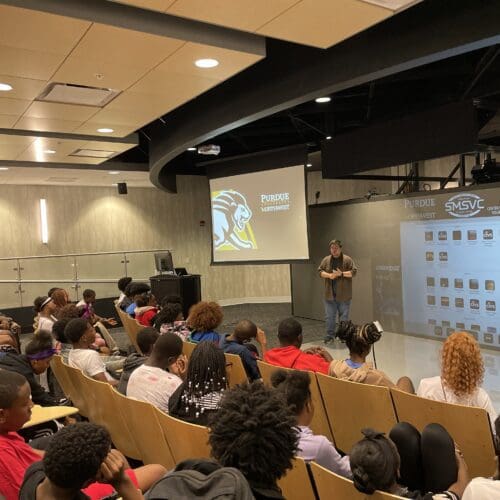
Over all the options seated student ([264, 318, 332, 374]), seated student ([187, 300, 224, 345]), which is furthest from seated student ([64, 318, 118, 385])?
seated student ([264, 318, 332, 374])

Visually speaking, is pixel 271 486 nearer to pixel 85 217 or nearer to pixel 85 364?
pixel 85 364

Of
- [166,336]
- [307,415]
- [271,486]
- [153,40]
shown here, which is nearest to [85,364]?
[166,336]

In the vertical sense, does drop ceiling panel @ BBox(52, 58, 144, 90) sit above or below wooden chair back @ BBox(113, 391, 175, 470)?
above

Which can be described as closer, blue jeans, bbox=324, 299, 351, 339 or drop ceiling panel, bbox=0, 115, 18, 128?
drop ceiling panel, bbox=0, 115, 18, 128

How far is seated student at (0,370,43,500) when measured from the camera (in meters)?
1.92

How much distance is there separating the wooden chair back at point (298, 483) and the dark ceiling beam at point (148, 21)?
291cm

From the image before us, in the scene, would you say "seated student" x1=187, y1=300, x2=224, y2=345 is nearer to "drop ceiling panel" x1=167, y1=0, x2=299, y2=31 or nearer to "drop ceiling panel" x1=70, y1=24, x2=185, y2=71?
"drop ceiling panel" x1=70, y1=24, x2=185, y2=71

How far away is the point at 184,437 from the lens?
221 centimetres

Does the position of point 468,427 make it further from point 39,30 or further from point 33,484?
point 39,30

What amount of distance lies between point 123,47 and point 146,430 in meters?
2.70

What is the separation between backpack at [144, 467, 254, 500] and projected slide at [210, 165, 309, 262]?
668 cm

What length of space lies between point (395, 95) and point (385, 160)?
1.64 meters

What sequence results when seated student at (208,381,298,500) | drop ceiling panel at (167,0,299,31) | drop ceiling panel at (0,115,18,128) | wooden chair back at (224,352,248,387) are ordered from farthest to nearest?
1. drop ceiling panel at (0,115,18,128)
2. wooden chair back at (224,352,248,387)
3. drop ceiling panel at (167,0,299,31)
4. seated student at (208,381,298,500)

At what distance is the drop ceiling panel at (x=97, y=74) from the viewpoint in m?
3.89
